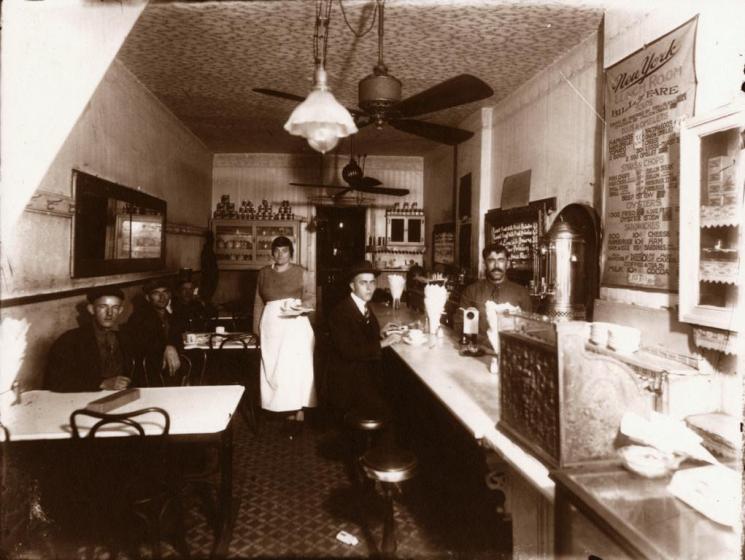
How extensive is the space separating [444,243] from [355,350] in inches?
193

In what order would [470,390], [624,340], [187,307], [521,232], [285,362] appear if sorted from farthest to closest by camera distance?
[187,307], [521,232], [285,362], [624,340], [470,390]

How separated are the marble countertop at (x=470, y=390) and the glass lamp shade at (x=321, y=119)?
1.45m

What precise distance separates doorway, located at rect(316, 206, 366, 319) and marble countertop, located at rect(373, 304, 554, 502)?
19.8ft

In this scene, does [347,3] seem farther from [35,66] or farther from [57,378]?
[57,378]

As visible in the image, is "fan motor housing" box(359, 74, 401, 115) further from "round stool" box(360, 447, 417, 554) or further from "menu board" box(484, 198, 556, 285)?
"menu board" box(484, 198, 556, 285)

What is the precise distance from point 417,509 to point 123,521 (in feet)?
6.23

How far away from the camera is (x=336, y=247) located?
33.8ft

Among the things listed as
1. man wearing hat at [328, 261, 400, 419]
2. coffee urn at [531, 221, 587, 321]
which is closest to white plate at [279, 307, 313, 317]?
man wearing hat at [328, 261, 400, 419]

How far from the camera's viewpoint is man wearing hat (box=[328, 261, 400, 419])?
3520 mm

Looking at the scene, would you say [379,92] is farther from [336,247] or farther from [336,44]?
[336,247]

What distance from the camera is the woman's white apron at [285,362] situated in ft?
15.7

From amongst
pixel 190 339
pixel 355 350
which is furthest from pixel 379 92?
pixel 190 339

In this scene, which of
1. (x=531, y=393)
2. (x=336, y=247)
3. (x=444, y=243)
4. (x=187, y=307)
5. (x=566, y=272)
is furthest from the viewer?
(x=336, y=247)

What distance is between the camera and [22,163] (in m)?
2.55
